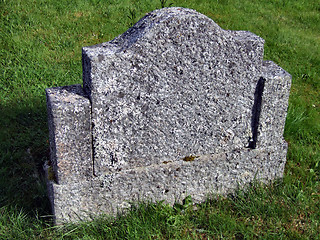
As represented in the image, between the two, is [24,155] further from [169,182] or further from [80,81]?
[169,182]

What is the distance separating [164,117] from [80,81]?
2.10m

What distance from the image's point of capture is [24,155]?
12.2ft

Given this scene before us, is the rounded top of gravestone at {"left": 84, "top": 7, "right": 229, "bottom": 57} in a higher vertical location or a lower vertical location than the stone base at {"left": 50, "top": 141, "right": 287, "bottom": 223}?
higher

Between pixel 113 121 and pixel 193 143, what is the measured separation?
2.27ft

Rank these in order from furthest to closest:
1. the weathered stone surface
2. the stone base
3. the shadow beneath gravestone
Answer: the shadow beneath gravestone < the stone base < the weathered stone surface

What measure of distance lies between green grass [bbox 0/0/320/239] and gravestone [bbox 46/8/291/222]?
0.20 metres

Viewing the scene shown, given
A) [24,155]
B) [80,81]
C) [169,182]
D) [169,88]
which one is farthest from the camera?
[80,81]

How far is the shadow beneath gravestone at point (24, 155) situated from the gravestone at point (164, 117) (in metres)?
0.44

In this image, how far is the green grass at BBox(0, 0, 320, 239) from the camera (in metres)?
2.93

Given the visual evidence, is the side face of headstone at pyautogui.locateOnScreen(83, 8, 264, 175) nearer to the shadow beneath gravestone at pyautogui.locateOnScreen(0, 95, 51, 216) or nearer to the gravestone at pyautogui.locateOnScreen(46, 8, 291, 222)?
the gravestone at pyautogui.locateOnScreen(46, 8, 291, 222)

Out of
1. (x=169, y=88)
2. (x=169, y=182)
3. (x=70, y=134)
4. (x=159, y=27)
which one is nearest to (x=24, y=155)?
(x=70, y=134)

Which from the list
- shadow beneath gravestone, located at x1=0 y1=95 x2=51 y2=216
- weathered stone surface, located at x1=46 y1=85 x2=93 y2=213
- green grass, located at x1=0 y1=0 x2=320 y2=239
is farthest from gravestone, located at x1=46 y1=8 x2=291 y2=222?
shadow beneath gravestone, located at x1=0 y1=95 x2=51 y2=216

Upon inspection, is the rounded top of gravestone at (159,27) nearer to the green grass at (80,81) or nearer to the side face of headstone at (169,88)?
the side face of headstone at (169,88)

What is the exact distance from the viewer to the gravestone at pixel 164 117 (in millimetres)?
2663
